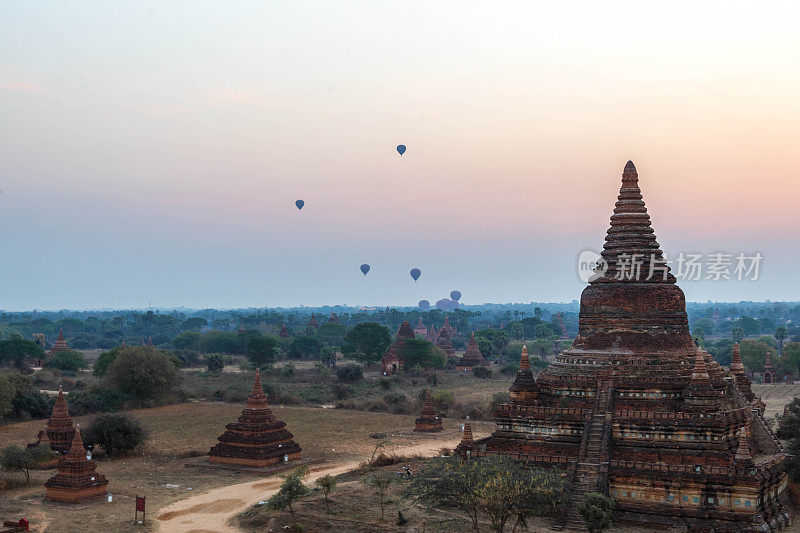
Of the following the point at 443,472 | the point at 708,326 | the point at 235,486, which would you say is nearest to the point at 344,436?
the point at 235,486

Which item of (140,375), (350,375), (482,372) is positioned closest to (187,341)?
(350,375)

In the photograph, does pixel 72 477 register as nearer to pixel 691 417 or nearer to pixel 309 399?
pixel 691 417

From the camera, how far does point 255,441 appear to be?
39.0 meters

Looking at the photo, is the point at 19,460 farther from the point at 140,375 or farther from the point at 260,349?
the point at 260,349

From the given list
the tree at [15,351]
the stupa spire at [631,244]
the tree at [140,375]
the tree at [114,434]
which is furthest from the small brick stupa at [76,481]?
the tree at [15,351]

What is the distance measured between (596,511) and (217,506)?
14394 mm

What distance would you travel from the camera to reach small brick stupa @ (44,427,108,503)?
101ft

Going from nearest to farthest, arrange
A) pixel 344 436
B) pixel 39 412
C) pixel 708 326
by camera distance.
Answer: pixel 344 436 < pixel 39 412 < pixel 708 326

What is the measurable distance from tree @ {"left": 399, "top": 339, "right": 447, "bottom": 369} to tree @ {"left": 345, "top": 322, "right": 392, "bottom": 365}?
9092mm

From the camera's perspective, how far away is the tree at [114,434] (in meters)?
41.5

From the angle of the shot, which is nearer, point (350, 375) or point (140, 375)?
point (140, 375)

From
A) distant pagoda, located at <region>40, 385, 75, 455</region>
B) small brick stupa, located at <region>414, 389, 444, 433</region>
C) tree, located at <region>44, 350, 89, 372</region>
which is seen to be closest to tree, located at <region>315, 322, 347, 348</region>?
tree, located at <region>44, 350, 89, 372</region>

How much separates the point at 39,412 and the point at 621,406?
4282 cm

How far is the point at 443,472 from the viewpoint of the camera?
81.0ft
